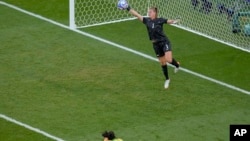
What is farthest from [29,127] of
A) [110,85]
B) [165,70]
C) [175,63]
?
[175,63]

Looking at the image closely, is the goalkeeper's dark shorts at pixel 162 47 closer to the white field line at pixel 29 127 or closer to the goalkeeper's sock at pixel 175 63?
the goalkeeper's sock at pixel 175 63

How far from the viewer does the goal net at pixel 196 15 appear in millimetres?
24969

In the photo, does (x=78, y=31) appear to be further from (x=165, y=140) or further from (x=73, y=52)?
(x=165, y=140)

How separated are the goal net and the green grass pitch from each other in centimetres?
32

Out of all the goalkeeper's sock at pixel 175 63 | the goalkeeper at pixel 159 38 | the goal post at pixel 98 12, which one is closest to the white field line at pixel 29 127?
the goalkeeper at pixel 159 38

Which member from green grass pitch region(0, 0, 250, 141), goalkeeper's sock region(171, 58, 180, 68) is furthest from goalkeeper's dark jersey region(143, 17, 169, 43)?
green grass pitch region(0, 0, 250, 141)

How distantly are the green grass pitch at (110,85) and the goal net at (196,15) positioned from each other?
32 cm

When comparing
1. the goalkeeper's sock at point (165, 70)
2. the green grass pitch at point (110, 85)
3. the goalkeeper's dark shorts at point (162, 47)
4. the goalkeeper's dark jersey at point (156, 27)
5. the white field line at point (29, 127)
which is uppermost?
the goalkeeper's dark jersey at point (156, 27)

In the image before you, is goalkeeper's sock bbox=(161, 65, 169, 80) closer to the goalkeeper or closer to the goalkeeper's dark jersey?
the goalkeeper

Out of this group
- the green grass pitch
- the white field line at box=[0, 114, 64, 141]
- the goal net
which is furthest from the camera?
the goal net

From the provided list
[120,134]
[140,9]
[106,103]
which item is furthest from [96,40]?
[120,134]

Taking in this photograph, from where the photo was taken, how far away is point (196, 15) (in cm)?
2592

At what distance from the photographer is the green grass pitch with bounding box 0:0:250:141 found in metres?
19.7

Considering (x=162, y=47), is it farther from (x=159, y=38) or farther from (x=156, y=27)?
(x=156, y=27)
